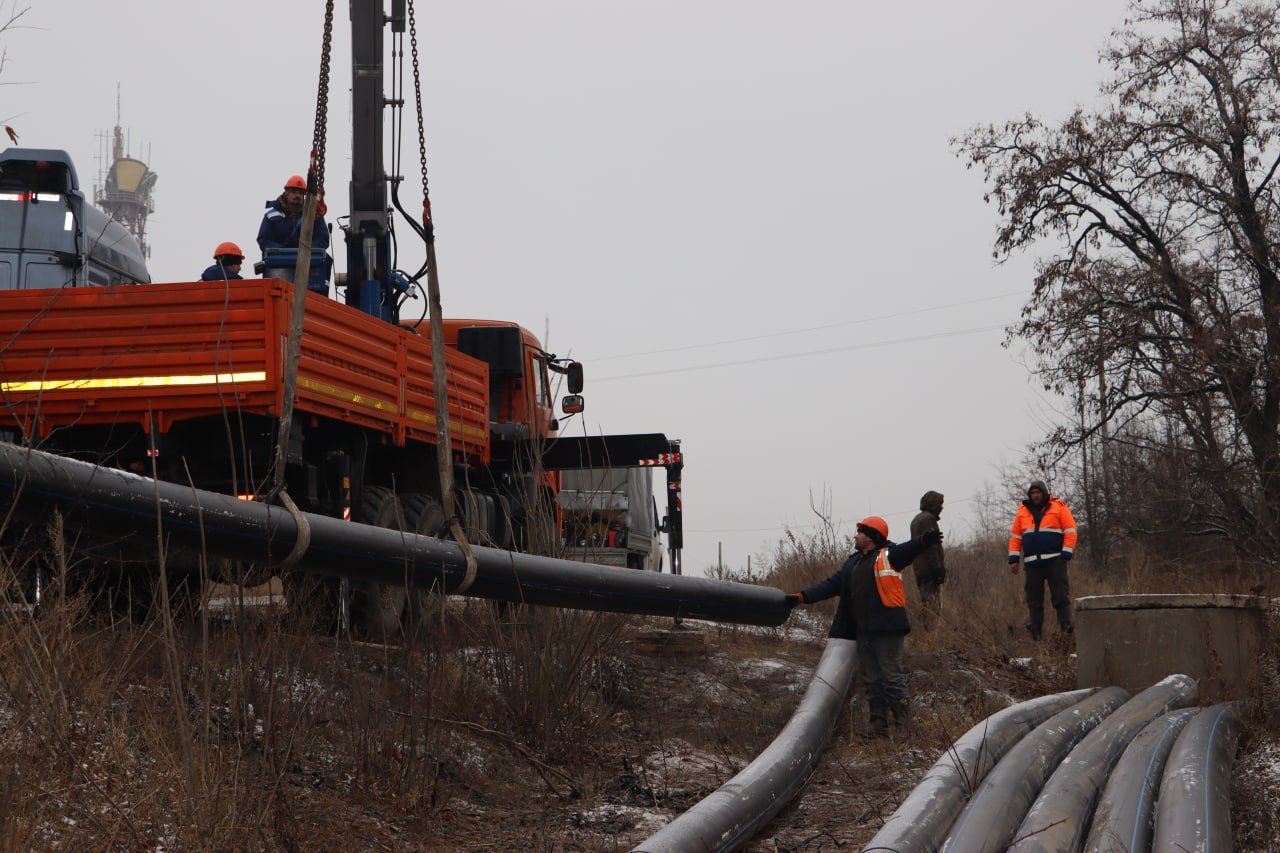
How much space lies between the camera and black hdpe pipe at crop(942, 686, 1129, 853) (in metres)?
5.21

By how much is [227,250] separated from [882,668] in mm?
5615

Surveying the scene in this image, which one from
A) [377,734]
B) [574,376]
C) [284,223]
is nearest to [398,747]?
[377,734]

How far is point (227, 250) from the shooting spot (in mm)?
10086

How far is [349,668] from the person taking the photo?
23.4 feet

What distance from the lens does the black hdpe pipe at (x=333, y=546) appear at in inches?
175

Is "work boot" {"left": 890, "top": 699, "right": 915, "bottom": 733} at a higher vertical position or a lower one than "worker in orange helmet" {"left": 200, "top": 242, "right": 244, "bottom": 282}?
lower

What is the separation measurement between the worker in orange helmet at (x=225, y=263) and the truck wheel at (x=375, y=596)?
75.3 inches

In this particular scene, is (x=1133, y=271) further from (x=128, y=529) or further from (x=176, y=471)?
(x=128, y=529)

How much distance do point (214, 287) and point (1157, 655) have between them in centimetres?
699

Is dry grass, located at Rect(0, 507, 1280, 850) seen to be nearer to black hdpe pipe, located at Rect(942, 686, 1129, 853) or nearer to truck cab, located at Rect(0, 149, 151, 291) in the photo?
black hdpe pipe, located at Rect(942, 686, 1129, 853)

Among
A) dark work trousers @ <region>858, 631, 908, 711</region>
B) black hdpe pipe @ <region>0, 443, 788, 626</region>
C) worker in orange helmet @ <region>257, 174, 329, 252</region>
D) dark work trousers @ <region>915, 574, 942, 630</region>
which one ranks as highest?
worker in orange helmet @ <region>257, 174, 329, 252</region>

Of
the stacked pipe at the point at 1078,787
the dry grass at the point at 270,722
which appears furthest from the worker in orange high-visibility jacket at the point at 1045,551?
the stacked pipe at the point at 1078,787

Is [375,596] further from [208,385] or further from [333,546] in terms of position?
[333,546]

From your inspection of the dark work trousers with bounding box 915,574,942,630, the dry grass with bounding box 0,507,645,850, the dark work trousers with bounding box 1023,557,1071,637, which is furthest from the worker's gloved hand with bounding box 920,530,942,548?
the dark work trousers with bounding box 915,574,942,630
